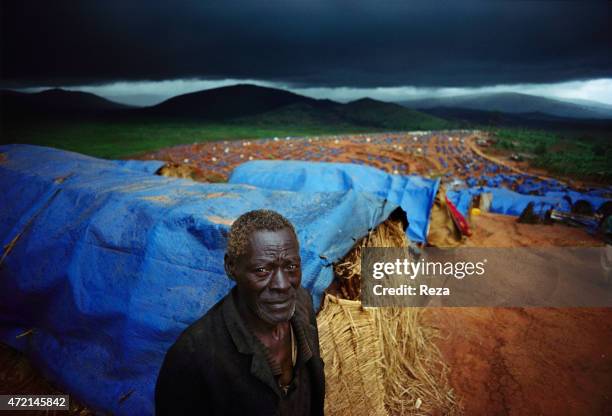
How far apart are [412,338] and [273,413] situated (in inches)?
108

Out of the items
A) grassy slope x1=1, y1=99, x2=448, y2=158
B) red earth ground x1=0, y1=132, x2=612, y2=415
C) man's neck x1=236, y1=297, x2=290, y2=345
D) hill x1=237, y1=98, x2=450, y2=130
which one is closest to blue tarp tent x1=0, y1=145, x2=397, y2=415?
red earth ground x1=0, y1=132, x2=612, y2=415

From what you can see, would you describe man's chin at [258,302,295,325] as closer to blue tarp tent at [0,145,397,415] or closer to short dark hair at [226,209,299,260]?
short dark hair at [226,209,299,260]

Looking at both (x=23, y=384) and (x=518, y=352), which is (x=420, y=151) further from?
(x=23, y=384)

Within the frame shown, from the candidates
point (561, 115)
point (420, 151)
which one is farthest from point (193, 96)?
point (561, 115)

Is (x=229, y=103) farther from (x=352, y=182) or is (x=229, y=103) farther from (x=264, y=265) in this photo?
(x=264, y=265)

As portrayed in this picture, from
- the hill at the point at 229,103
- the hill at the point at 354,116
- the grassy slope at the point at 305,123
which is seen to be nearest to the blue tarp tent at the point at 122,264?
the grassy slope at the point at 305,123

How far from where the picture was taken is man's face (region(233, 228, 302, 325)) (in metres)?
1.32

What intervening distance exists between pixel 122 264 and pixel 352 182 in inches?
228

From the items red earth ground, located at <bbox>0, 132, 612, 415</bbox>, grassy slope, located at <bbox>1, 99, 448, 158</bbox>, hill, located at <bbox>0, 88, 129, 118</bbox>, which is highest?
hill, located at <bbox>0, 88, 129, 118</bbox>

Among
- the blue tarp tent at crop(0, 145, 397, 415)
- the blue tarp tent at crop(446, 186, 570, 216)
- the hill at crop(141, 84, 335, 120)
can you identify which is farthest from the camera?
the hill at crop(141, 84, 335, 120)

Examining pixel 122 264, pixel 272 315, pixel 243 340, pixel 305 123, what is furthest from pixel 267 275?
pixel 305 123

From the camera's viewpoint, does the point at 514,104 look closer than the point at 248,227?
No

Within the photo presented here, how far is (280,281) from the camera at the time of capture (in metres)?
1.33

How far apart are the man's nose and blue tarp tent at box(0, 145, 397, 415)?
1284mm
